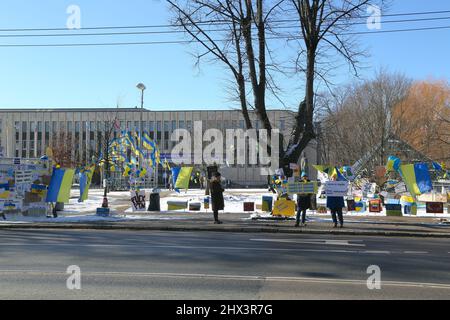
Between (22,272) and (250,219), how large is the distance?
11.7m

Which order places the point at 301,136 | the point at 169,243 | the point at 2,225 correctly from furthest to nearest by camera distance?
1. the point at 301,136
2. the point at 2,225
3. the point at 169,243

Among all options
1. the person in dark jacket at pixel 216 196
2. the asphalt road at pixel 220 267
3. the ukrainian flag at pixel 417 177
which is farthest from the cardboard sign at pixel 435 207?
the person in dark jacket at pixel 216 196

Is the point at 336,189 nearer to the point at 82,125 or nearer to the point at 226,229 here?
the point at 226,229

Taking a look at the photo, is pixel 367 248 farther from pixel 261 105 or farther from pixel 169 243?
pixel 261 105

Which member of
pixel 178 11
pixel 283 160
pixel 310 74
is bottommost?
pixel 283 160

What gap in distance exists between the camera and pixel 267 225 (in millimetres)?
16953

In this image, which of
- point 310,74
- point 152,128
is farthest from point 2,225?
point 152,128

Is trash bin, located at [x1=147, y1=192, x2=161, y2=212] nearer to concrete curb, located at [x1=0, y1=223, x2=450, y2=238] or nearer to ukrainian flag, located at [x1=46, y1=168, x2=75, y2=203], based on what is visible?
ukrainian flag, located at [x1=46, y1=168, x2=75, y2=203]

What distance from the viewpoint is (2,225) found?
1703 centimetres

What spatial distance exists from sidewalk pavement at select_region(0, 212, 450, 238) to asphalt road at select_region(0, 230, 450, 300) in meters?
2.26

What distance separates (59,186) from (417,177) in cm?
1467

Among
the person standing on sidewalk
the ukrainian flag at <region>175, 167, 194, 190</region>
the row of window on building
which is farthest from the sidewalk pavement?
the row of window on building

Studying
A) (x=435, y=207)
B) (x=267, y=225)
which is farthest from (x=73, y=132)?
(x=435, y=207)

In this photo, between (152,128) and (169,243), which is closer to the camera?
(169,243)
